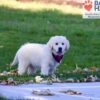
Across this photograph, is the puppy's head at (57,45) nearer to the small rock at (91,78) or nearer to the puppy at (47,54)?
the puppy at (47,54)

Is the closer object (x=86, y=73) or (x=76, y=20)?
(x=86, y=73)

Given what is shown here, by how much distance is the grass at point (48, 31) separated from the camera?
64.0 feet

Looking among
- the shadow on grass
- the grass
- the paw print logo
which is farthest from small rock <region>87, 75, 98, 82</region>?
the paw print logo

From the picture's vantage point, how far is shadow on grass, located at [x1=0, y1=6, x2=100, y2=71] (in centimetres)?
1958

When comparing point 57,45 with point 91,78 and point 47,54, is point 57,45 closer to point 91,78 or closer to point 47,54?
point 47,54

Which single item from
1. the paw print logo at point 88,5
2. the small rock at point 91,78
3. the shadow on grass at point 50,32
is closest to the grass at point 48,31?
the shadow on grass at point 50,32

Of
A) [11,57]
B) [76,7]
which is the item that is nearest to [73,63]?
[11,57]

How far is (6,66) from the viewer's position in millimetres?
17031

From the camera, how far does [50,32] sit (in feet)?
77.5

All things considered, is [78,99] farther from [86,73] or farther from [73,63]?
[73,63]

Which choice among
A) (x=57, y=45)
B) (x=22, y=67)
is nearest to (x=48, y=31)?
(x=22, y=67)

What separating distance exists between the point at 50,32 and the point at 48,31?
0.67ft

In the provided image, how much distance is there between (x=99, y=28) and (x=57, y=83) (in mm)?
13556

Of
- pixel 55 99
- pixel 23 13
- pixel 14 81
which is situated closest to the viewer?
pixel 55 99
